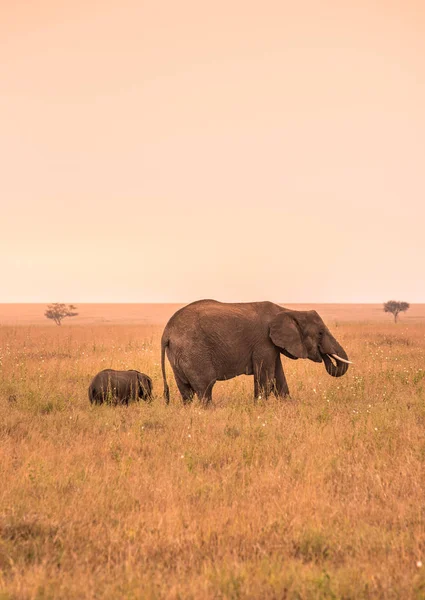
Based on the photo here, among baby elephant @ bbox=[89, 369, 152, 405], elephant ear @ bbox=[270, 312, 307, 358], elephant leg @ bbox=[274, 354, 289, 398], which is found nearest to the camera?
baby elephant @ bbox=[89, 369, 152, 405]

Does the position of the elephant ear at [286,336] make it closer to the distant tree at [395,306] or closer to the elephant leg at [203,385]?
the elephant leg at [203,385]

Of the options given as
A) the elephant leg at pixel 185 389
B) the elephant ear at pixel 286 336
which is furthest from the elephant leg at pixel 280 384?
the elephant leg at pixel 185 389

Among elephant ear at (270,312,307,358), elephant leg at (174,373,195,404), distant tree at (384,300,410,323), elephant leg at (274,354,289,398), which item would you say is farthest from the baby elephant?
distant tree at (384,300,410,323)

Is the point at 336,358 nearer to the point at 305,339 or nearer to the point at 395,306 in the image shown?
the point at 305,339

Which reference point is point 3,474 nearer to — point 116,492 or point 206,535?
point 116,492

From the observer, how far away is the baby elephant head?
12.1 metres

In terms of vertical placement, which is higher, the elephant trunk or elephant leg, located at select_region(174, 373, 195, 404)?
the elephant trunk

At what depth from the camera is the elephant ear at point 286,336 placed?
12023mm

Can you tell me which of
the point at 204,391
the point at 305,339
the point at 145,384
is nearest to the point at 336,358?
the point at 305,339

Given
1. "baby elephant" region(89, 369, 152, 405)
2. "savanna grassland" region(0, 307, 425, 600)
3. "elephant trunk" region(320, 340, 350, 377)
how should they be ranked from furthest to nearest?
"elephant trunk" region(320, 340, 350, 377) < "baby elephant" region(89, 369, 152, 405) < "savanna grassland" region(0, 307, 425, 600)

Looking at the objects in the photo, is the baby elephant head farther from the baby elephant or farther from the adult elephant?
the baby elephant

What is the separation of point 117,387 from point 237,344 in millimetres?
2501

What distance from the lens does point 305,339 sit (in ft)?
40.7

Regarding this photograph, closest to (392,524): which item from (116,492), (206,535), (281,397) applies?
(206,535)
